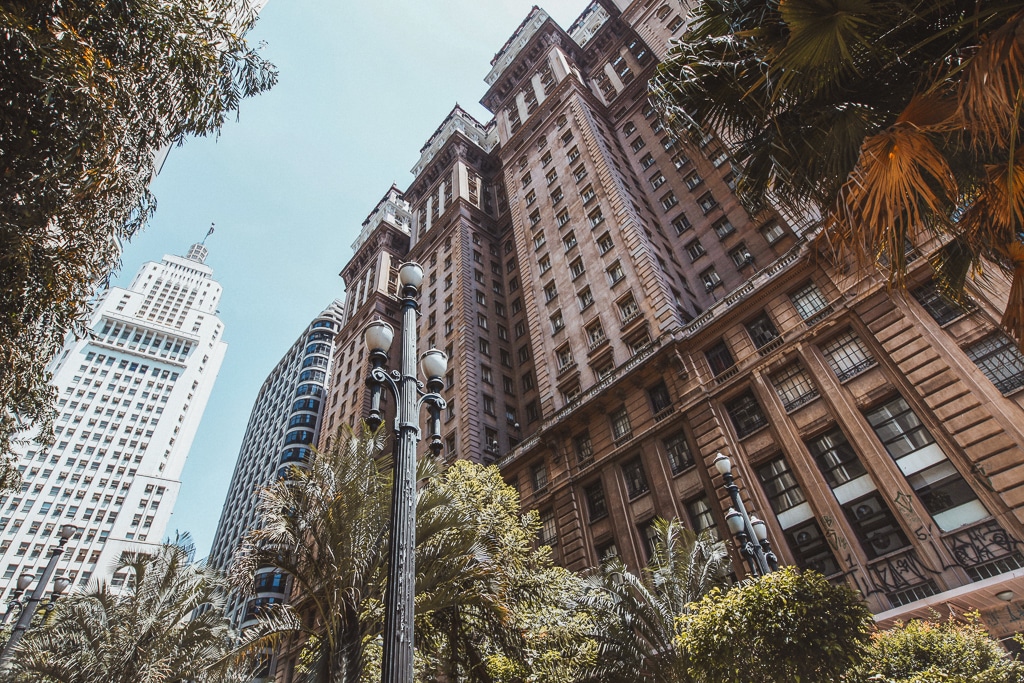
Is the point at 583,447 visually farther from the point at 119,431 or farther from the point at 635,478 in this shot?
the point at 119,431

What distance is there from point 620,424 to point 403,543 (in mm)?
24831

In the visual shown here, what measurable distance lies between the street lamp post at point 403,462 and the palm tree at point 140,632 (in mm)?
12717

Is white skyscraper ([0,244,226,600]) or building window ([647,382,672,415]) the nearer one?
building window ([647,382,672,415])

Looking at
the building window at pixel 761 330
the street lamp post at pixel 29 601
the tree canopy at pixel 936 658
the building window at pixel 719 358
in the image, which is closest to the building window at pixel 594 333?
the building window at pixel 719 358

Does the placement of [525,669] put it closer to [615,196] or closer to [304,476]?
[304,476]

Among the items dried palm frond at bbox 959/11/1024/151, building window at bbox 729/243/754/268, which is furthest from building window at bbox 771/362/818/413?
dried palm frond at bbox 959/11/1024/151

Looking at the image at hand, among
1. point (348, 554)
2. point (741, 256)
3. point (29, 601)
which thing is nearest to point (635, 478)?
point (741, 256)

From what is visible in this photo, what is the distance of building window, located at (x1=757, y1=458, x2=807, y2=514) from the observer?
22.2 metres

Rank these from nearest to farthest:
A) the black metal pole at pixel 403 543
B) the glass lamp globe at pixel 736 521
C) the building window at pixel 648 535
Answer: the black metal pole at pixel 403 543
the glass lamp globe at pixel 736 521
the building window at pixel 648 535

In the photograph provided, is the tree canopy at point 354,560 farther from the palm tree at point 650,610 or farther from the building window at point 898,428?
the building window at point 898,428

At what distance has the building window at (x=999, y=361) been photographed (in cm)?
1820

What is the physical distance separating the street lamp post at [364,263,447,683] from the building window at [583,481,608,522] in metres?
21.6

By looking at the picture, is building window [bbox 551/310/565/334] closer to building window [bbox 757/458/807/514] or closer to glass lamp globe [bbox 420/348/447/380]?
building window [bbox 757/458/807/514]

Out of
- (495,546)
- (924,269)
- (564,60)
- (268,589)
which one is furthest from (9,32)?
(268,589)
